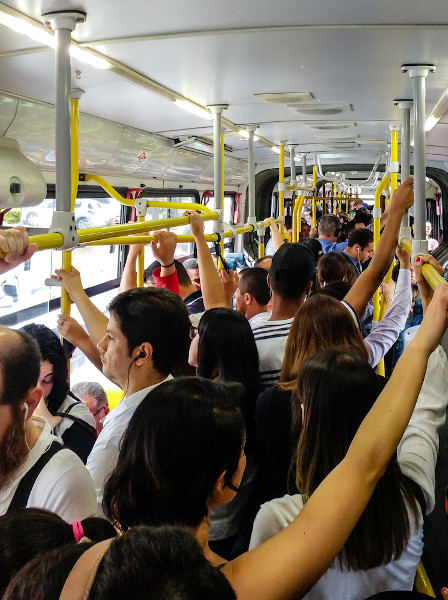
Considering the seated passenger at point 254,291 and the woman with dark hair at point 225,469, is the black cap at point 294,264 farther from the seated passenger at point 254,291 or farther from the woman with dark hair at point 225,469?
the woman with dark hair at point 225,469

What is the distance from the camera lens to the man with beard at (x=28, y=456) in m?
1.59

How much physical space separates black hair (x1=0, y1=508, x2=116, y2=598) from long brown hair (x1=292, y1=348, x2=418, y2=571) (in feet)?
2.42

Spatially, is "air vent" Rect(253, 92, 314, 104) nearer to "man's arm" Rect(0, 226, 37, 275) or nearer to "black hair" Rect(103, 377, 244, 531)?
"man's arm" Rect(0, 226, 37, 275)

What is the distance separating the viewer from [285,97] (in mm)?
4309

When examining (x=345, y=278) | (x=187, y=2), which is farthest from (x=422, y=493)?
(x=345, y=278)

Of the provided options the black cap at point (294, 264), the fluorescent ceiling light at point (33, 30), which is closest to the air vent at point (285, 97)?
the black cap at point (294, 264)

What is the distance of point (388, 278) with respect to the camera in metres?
4.59

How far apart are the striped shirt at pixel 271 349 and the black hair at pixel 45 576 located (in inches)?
74.7

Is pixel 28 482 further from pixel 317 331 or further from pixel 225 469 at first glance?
pixel 317 331

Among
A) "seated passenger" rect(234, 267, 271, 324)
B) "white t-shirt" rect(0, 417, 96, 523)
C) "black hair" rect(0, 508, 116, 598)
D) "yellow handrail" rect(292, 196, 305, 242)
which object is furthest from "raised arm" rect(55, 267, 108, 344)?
"yellow handrail" rect(292, 196, 305, 242)

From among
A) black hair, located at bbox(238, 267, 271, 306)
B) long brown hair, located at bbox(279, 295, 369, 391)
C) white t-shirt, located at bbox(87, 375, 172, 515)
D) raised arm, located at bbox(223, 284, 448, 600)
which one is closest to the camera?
raised arm, located at bbox(223, 284, 448, 600)

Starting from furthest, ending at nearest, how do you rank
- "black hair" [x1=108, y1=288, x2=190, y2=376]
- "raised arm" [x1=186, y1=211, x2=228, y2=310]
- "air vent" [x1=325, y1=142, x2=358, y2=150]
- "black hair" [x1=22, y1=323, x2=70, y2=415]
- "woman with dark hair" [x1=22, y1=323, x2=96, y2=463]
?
"air vent" [x1=325, y1=142, x2=358, y2=150] < "raised arm" [x1=186, y1=211, x2=228, y2=310] < "black hair" [x1=22, y1=323, x2=70, y2=415] < "woman with dark hair" [x1=22, y1=323, x2=96, y2=463] < "black hair" [x1=108, y1=288, x2=190, y2=376]

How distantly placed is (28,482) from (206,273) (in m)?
1.66

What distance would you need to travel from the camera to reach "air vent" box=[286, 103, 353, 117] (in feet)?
15.6
